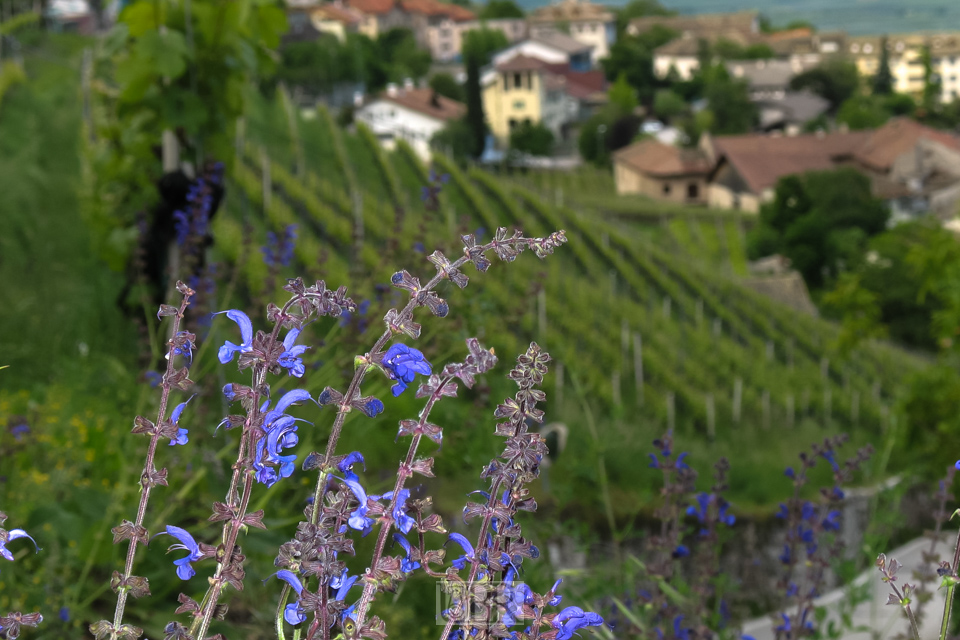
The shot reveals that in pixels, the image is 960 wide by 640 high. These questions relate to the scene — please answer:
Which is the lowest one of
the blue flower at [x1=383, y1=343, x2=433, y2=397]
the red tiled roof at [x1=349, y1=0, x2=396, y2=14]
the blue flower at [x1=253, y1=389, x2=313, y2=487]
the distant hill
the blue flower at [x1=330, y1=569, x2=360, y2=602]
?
the distant hill

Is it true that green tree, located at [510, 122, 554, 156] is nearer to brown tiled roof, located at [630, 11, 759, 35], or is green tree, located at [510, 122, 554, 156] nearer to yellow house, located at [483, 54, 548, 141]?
yellow house, located at [483, 54, 548, 141]

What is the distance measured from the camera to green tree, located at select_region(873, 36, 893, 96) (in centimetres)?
8262

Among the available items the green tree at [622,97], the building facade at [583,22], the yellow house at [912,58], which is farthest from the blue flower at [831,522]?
the building facade at [583,22]

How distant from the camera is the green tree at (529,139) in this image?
219ft

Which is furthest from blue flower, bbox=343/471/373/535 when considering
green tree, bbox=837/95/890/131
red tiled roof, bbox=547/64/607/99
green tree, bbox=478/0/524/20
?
green tree, bbox=478/0/524/20

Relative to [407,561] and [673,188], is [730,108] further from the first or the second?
[407,561]

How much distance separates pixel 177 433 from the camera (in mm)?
1080

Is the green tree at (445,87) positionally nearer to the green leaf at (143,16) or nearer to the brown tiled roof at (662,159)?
the brown tiled roof at (662,159)

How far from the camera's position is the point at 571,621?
107 cm

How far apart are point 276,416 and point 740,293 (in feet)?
62.7

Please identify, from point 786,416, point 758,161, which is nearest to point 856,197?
point 758,161

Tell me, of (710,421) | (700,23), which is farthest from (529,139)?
(710,421)

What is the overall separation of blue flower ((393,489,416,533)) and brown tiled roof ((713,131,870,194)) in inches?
2153

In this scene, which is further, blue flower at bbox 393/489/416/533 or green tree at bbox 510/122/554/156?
green tree at bbox 510/122/554/156
